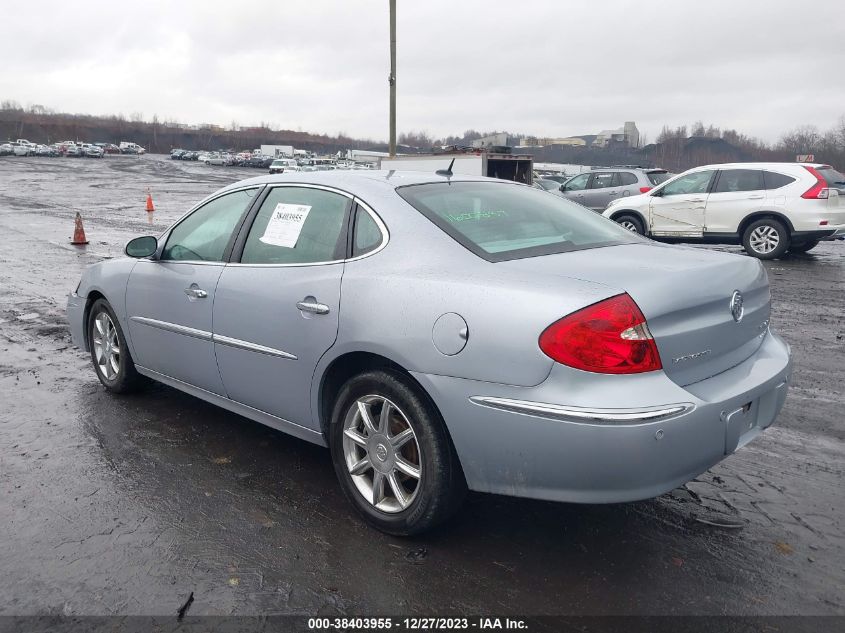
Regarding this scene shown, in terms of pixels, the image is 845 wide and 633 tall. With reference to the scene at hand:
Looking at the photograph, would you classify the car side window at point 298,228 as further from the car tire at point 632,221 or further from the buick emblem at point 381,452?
the car tire at point 632,221

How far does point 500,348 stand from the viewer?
283cm

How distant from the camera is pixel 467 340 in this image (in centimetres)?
292

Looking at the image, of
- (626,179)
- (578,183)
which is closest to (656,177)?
(626,179)

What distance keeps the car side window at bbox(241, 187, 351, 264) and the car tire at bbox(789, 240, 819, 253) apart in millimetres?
11668

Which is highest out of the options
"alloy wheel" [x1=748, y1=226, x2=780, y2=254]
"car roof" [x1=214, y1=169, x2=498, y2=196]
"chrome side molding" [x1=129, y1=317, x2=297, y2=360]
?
"car roof" [x1=214, y1=169, x2=498, y2=196]

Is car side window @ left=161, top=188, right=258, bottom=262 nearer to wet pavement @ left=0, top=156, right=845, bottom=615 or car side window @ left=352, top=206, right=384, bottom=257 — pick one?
car side window @ left=352, top=206, right=384, bottom=257

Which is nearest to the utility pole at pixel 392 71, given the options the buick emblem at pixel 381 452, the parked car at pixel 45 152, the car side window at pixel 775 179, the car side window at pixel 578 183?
the car side window at pixel 578 183

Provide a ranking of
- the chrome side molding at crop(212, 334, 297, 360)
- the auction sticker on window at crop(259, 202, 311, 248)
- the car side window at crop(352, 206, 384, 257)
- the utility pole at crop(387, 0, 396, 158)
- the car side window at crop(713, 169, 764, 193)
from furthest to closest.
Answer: the utility pole at crop(387, 0, 396, 158) < the car side window at crop(713, 169, 764, 193) < the auction sticker on window at crop(259, 202, 311, 248) < the chrome side molding at crop(212, 334, 297, 360) < the car side window at crop(352, 206, 384, 257)

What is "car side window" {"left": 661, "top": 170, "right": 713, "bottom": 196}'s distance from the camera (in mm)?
13781

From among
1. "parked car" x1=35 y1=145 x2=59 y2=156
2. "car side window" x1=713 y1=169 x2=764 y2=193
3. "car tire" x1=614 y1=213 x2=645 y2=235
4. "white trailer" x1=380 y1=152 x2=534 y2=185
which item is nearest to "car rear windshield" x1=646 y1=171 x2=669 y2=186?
"car tire" x1=614 y1=213 x2=645 y2=235

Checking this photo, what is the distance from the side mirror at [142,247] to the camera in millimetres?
4742

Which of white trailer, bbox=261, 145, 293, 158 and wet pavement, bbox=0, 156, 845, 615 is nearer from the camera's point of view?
wet pavement, bbox=0, 156, 845, 615

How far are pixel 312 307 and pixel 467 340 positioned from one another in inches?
36.4

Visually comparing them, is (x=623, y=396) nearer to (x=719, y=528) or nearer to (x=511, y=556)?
(x=511, y=556)
